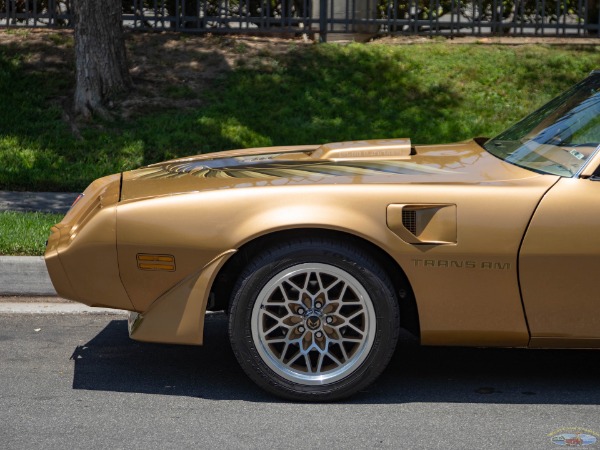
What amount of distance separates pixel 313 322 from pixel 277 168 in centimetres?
82

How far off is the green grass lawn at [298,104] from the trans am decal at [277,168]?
4431 mm

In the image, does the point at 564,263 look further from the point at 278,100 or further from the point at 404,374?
the point at 278,100

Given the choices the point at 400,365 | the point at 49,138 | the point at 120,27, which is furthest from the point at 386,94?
the point at 400,365

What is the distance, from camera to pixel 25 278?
22.0ft

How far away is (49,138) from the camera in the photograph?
10719 millimetres

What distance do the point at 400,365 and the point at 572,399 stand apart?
2.99 feet

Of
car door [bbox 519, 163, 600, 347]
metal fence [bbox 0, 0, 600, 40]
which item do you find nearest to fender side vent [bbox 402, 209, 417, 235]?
car door [bbox 519, 163, 600, 347]

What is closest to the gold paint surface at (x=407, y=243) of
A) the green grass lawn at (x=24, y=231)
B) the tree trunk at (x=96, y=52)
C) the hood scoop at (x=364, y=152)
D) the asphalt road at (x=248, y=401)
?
the asphalt road at (x=248, y=401)

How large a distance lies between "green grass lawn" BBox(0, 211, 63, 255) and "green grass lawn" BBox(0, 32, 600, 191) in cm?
165

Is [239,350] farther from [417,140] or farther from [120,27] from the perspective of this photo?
[120,27]

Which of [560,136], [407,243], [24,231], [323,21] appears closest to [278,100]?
[323,21]

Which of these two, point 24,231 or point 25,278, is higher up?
point 24,231

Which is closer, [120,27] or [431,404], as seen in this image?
[431,404]

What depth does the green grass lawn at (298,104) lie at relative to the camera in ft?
34.4
